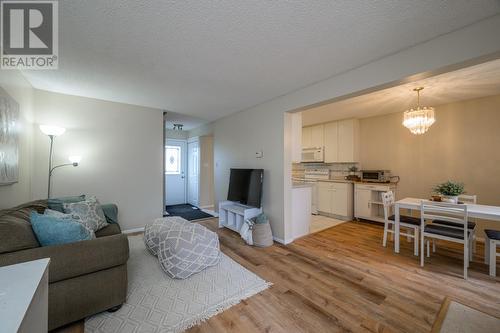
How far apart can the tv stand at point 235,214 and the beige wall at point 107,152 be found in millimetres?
1341

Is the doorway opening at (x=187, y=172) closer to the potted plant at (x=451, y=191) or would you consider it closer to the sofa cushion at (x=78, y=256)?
the sofa cushion at (x=78, y=256)

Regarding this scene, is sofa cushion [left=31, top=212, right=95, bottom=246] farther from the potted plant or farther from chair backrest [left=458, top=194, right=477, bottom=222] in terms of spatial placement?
chair backrest [left=458, top=194, right=477, bottom=222]

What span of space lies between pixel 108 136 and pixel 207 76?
239 cm

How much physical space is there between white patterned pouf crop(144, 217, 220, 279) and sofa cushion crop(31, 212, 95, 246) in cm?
83

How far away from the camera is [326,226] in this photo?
4191 millimetres

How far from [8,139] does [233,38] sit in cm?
257

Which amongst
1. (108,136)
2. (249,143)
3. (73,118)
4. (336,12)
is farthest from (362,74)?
(73,118)

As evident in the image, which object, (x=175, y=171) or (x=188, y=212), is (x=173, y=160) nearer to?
(x=175, y=171)

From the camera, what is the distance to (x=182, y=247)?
7.39ft

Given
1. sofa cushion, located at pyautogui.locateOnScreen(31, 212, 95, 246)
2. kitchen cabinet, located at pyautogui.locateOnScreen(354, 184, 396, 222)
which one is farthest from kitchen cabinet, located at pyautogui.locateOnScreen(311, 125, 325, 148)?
sofa cushion, located at pyautogui.locateOnScreen(31, 212, 95, 246)

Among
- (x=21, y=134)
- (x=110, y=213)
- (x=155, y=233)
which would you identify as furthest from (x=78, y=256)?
(x=21, y=134)

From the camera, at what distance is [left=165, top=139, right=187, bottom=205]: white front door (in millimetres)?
6230

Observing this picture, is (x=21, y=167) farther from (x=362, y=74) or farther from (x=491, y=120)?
(x=491, y=120)

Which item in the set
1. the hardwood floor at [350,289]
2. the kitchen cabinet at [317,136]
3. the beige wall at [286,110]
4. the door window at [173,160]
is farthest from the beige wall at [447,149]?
the door window at [173,160]
